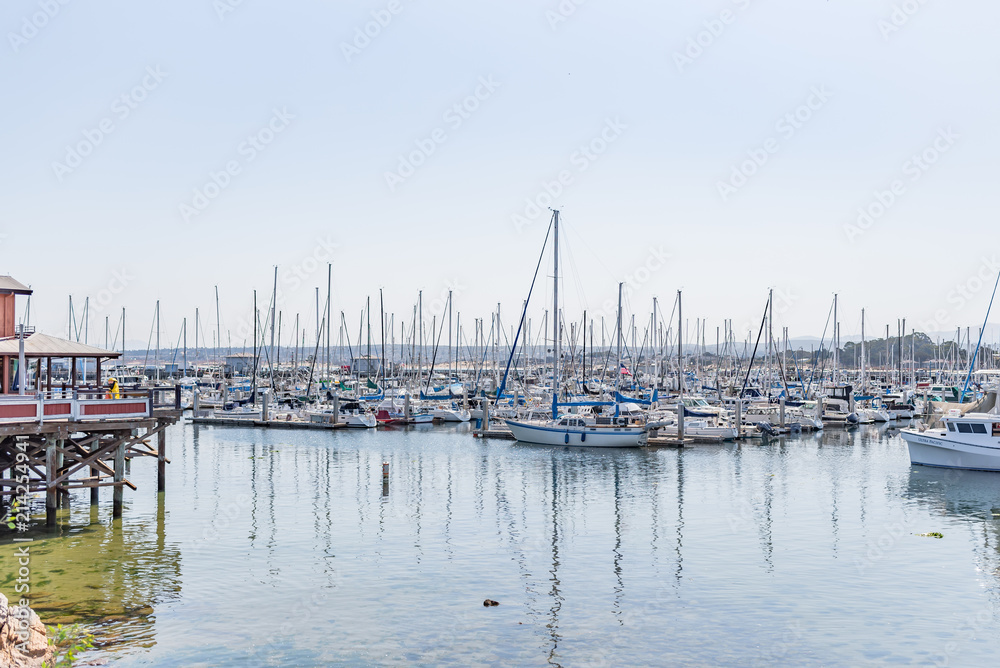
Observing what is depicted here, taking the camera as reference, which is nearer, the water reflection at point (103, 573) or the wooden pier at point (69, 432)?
the water reflection at point (103, 573)

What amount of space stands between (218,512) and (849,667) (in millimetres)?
25182

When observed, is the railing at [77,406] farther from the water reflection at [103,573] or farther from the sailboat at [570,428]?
the sailboat at [570,428]

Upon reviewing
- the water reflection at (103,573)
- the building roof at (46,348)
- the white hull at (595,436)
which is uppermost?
the building roof at (46,348)

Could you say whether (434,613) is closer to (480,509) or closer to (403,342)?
(480,509)

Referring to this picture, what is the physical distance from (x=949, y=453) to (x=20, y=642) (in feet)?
156

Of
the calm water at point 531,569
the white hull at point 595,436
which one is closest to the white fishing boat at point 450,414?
the white hull at point 595,436

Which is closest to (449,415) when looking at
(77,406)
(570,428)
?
(570,428)

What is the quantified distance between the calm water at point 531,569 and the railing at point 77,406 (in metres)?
3.93

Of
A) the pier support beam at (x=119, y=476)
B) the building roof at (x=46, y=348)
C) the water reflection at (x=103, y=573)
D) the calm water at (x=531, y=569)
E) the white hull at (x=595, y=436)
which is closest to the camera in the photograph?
the calm water at (x=531, y=569)

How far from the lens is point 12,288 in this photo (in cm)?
3045

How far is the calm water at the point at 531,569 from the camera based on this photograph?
64.5 ft

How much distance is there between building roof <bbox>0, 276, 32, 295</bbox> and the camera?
1198 inches

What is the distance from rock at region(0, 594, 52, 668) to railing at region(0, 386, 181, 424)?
12.8 metres

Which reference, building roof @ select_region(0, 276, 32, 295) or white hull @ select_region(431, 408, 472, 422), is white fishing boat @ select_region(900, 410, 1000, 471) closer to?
white hull @ select_region(431, 408, 472, 422)
